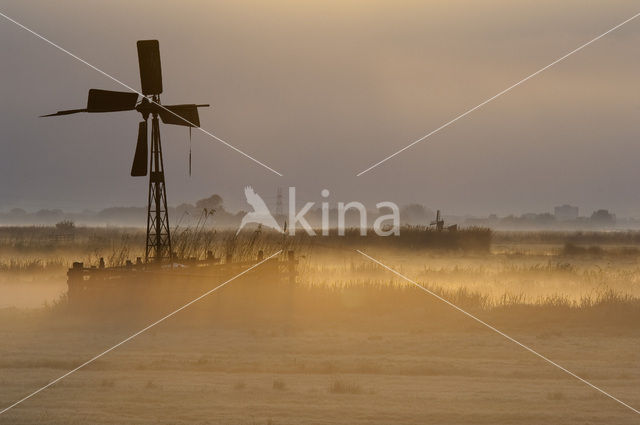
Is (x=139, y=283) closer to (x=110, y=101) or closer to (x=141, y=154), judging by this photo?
(x=141, y=154)

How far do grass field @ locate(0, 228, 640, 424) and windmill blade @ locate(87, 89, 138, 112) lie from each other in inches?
253

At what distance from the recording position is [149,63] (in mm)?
23281

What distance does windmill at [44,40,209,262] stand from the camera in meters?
23.3

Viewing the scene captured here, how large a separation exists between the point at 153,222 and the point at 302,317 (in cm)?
741

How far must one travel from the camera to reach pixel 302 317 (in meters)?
19.5

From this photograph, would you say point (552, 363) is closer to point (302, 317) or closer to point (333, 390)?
point (333, 390)

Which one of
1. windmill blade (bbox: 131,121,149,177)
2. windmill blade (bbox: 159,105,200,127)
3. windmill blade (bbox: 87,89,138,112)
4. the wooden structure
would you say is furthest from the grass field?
windmill blade (bbox: 87,89,138,112)

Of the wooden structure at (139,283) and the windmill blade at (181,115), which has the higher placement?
the windmill blade at (181,115)

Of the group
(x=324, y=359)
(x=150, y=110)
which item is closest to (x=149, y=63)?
(x=150, y=110)

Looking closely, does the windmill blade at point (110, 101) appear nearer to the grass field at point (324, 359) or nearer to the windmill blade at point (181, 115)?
the windmill blade at point (181, 115)

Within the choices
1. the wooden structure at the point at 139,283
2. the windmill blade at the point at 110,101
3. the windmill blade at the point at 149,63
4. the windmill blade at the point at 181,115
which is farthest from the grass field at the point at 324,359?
the windmill blade at the point at 149,63

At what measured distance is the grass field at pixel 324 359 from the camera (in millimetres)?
10602

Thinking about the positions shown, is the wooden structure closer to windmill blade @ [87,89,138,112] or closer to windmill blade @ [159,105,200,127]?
windmill blade @ [159,105,200,127]

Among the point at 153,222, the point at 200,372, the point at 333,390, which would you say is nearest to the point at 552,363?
the point at 333,390
